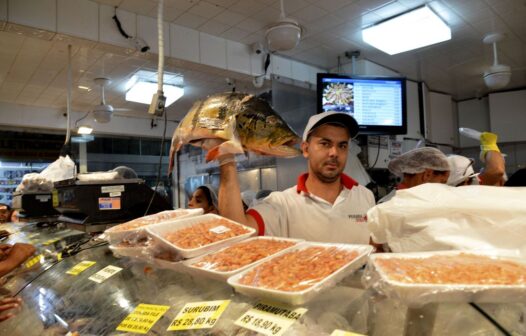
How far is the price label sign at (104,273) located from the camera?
1393 millimetres

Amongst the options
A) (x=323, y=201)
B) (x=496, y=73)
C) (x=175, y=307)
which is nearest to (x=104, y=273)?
(x=175, y=307)

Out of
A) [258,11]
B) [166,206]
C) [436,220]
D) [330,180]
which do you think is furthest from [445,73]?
[436,220]

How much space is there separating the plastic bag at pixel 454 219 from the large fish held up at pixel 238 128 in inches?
23.3

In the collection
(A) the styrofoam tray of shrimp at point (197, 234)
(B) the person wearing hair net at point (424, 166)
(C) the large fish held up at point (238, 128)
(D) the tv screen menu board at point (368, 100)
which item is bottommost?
(A) the styrofoam tray of shrimp at point (197, 234)

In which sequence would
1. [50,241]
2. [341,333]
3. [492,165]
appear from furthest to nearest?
[492,165] < [50,241] < [341,333]

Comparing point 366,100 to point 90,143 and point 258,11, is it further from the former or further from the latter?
point 90,143

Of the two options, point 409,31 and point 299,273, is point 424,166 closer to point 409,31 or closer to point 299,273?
point 409,31

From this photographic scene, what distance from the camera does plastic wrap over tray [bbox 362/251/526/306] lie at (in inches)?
27.0

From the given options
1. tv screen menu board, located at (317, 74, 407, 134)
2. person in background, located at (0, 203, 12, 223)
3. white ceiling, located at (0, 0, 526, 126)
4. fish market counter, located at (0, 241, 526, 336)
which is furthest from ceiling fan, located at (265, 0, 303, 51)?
person in background, located at (0, 203, 12, 223)

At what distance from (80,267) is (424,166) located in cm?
282

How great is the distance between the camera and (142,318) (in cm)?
100

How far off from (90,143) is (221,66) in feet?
15.5

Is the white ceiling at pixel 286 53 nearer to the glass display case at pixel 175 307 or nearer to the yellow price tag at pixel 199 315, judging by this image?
the glass display case at pixel 175 307

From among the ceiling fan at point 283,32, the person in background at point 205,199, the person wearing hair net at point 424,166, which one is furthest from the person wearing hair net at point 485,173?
the person in background at point 205,199
